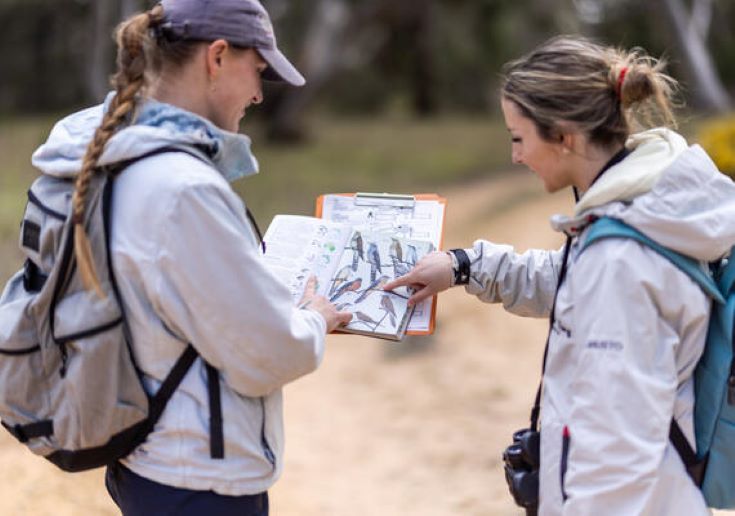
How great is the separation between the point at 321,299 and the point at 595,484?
0.71m

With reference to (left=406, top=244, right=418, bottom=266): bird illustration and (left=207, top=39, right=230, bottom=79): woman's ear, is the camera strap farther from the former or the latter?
(left=207, top=39, right=230, bottom=79): woman's ear

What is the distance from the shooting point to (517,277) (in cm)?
259

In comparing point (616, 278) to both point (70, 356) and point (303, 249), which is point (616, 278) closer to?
point (303, 249)

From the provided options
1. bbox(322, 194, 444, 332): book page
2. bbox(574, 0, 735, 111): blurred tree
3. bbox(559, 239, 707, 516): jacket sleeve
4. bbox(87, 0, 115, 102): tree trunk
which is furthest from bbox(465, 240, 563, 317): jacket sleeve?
bbox(87, 0, 115, 102): tree trunk

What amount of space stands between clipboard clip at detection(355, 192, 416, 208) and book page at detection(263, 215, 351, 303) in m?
0.15

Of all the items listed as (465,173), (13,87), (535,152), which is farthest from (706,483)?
(13,87)

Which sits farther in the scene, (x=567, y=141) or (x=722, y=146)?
(x=722, y=146)

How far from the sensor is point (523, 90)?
2.11 metres

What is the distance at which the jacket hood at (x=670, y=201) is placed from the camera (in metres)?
1.93

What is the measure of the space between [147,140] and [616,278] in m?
0.90

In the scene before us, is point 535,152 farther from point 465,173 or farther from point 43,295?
point 465,173

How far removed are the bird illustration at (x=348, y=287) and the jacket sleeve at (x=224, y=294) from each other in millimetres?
521

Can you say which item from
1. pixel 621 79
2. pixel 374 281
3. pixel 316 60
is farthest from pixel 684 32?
pixel 621 79

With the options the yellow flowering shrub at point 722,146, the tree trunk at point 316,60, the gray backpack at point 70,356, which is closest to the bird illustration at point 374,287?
the gray backpack at point 70,356
